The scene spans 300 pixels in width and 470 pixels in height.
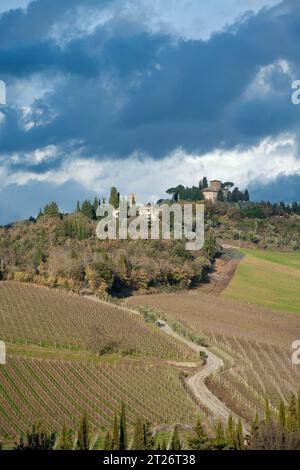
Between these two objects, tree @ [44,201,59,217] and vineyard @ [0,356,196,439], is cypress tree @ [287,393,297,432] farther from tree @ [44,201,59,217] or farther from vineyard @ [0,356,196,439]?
tree @ [44,201,59,217]

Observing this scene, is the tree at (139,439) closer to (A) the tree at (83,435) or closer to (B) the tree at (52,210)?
(A) the tree at (83,435)

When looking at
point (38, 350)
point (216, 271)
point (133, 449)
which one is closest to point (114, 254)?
point (216, 271)

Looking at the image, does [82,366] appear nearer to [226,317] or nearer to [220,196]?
[226,317]

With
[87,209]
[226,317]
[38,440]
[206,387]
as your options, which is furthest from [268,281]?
[38,440]

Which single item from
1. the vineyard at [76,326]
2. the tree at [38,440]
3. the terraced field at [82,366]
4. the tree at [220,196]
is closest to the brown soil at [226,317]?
the vineyard at [76,326]

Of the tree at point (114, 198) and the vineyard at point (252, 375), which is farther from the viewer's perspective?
the tree at point (114, 198)

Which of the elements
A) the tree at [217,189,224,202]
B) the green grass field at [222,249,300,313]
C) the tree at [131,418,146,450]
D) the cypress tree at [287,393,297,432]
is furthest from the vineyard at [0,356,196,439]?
the tree at [217,189,224,202]
